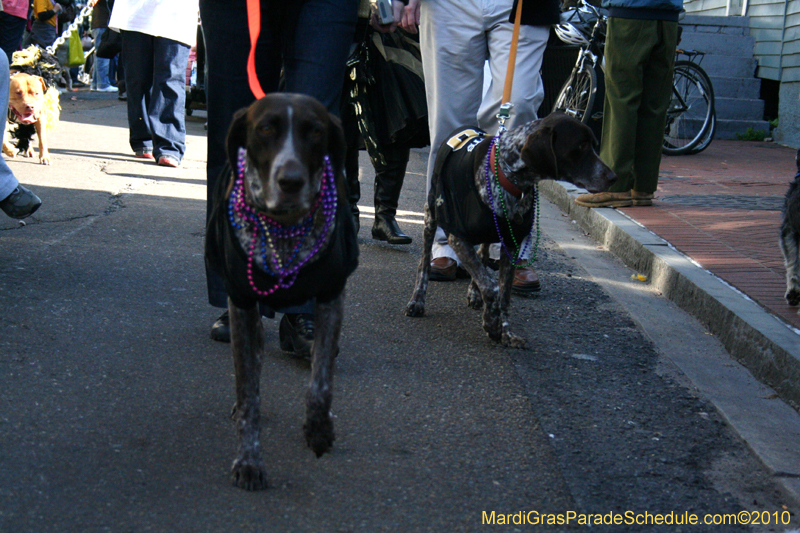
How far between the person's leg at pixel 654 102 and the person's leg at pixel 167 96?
460 centimetres

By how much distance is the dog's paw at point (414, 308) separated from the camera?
4.48 meters

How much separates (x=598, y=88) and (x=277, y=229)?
7.70m

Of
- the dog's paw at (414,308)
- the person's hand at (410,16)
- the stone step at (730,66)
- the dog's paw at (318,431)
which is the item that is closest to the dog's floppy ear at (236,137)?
the dog's paw at (318,431)

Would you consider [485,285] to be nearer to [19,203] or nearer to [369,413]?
[369,413]

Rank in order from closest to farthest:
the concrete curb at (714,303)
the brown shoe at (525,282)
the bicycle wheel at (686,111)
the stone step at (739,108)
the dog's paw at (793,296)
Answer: the concrete curb at (714,303), the dog's paw at (793,296), the brown shoe at (525,282), the bicycle wheel at (686,111), the stone step at (739,108)

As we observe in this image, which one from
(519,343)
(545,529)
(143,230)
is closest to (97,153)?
(143,230)

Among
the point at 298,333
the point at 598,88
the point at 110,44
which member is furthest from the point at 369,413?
the point at 110,44

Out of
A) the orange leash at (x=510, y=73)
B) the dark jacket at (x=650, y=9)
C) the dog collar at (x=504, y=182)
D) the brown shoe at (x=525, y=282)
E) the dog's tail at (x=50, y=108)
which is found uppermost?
the dark jacket at (x=650, y=9)

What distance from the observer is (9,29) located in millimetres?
9008

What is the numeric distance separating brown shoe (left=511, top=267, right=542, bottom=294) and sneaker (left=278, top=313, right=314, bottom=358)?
1686 millimetres

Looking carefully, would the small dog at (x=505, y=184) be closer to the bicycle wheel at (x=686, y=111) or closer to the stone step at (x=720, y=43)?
the bicycle wheel at (x=686, y=111)

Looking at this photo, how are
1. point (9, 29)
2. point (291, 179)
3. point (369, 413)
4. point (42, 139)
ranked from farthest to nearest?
point (9, 29) < point (42, 139) < point (369, 413) < point (291, 179)

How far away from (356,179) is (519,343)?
2.06 metres

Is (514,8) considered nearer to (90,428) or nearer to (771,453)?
(771,453)
